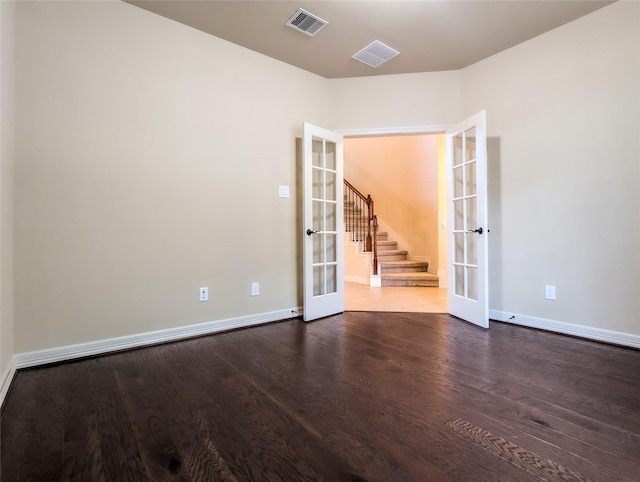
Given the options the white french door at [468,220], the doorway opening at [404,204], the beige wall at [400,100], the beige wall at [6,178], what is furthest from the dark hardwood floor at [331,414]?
the beige wall at [400,100]

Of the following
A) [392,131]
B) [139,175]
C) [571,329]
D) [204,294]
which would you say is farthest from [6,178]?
[571,329]

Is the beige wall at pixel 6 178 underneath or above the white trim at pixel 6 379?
above

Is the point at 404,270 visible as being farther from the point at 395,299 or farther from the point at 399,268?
the point at 395,299

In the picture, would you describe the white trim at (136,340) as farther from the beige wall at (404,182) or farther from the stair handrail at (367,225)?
the beige wall at (404,182)

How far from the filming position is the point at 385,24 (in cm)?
252

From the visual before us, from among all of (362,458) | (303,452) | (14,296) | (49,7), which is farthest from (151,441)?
(49,7)

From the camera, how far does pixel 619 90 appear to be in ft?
7.55

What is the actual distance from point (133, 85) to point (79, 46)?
36cm

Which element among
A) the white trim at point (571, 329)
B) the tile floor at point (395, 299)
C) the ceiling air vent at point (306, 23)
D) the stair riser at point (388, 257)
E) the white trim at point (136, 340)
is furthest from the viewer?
the stair riser at point (388, 257)

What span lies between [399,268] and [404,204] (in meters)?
1.39

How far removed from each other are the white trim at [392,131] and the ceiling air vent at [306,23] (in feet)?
3.43

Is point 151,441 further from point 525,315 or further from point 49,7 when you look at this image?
point 525,315

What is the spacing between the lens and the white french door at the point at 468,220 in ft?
9.15

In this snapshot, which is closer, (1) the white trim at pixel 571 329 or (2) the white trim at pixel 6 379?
(2) the white trim at pixel 6 379
